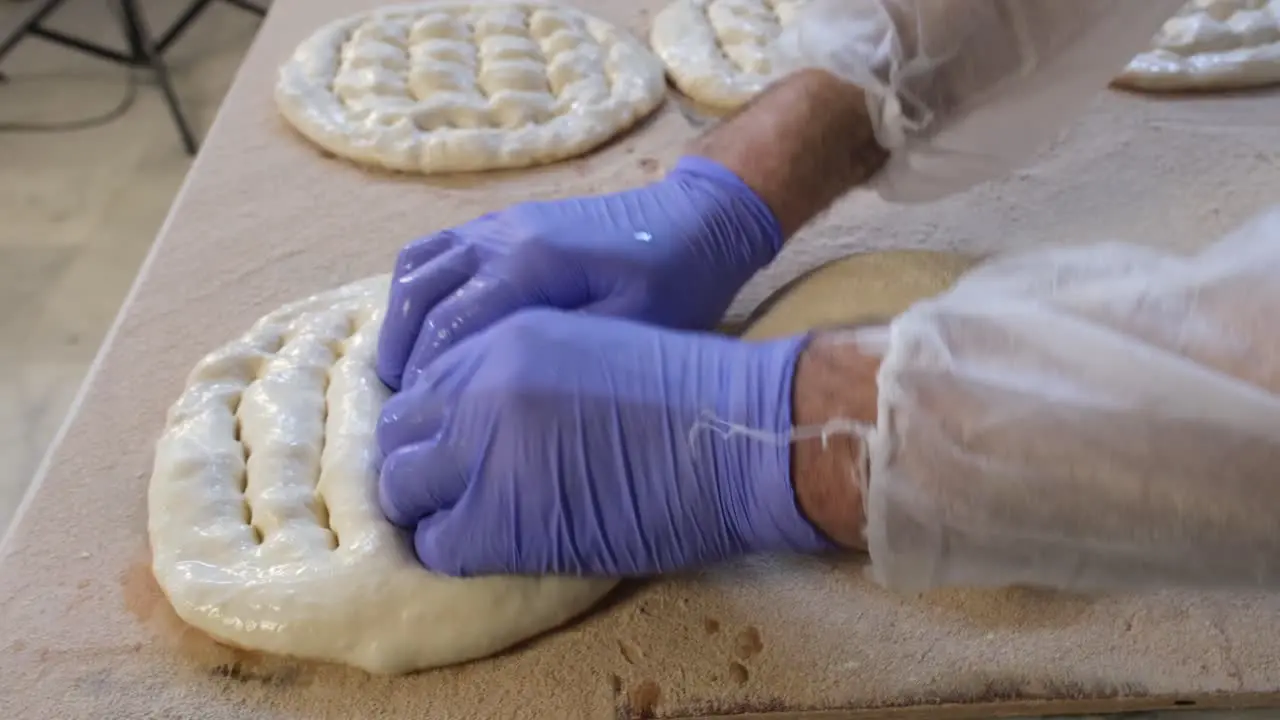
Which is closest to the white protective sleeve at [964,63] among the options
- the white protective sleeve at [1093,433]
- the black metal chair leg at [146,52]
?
the white protective sleeve at [1093,433]

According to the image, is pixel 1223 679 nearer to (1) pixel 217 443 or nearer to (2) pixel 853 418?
(2) pixel 853 418

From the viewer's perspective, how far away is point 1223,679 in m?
0.68

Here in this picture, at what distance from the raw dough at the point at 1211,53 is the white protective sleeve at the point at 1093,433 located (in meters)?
0.69

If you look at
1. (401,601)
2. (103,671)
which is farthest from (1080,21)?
(103,671)

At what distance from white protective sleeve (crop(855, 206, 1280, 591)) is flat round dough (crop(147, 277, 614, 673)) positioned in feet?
0.88

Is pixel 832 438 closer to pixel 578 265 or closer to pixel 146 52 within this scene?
pixel 578 265

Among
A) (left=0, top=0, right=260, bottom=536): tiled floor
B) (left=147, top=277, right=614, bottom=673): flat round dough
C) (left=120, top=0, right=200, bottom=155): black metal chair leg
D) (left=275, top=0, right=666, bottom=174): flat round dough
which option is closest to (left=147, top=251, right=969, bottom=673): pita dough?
(left=147, top=277, right=614, bottom=673): flat round dough

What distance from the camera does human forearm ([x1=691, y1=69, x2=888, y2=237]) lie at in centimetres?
89

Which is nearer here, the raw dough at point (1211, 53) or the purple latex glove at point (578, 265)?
the purple latex glove at point (578, 265)

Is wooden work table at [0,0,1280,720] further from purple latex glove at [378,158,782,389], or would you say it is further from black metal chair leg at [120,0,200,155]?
black metal chair leg at [120,0,200,155]

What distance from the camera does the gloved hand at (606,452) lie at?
0.63 m

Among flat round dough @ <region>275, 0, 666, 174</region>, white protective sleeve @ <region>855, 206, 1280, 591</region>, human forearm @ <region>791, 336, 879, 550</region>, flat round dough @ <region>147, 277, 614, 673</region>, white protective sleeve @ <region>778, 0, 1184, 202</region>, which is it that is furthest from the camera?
flat round dough @ <region>275, 0, 666, 174</region>

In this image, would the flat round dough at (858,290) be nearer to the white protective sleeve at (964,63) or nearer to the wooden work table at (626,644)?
the white protective sleeve at (964,63)

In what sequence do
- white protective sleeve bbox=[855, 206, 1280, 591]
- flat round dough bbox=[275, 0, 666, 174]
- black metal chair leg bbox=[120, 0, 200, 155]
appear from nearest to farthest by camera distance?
white protective sleeve bbox=[855, 206, 1280, 591] < flat round dough bbox=[275, 0, 666, 174] < black metal chair leg bbox=[120, 0, 200, 155]
